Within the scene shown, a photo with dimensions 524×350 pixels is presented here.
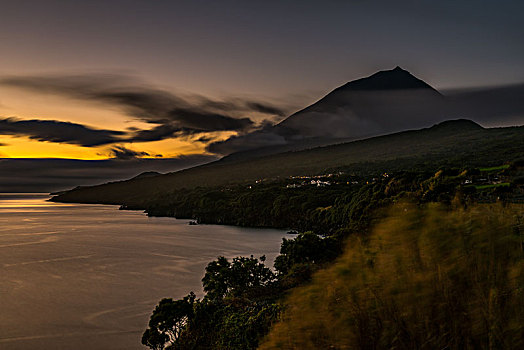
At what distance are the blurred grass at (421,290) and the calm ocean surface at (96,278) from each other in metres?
31.1

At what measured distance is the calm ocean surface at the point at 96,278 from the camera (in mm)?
36484

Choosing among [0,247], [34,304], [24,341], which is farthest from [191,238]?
[24,341]

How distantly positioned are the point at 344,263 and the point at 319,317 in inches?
22.6

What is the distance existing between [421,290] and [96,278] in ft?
198

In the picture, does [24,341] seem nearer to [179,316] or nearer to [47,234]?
[179,316]

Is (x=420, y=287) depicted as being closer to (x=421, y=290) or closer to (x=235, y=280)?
(x=421, y=290)

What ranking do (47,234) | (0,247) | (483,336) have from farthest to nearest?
(47,234) → (0,247) → (483,336)

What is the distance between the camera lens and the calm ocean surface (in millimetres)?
36484

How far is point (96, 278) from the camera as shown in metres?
58.3

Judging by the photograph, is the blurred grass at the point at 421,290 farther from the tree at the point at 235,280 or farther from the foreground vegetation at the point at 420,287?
the tree at the point at 235,280

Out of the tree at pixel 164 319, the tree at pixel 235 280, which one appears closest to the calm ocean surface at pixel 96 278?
the tree at pixel 235 280

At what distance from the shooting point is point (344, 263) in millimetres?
4305

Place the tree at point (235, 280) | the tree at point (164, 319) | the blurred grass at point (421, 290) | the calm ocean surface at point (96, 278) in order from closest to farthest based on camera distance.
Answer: the blurred grass at point (421, 290)
the tree at point (164, 319)
the tree at point (235, 280)
the calm ocean surface at point (96, 278)

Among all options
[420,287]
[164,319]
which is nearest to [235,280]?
[164,319]
